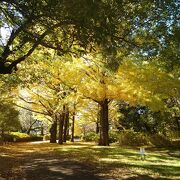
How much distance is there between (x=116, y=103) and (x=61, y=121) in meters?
7.21

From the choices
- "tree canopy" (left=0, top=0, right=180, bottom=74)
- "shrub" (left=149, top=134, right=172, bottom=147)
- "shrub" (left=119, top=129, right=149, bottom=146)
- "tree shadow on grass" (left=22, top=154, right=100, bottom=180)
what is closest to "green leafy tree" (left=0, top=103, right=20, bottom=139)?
"shrub" (left=119, top=129, right=149, bottom=146)

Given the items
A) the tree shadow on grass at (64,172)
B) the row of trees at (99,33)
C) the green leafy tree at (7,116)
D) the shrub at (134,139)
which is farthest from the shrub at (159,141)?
the green leafy tree at (7,116)

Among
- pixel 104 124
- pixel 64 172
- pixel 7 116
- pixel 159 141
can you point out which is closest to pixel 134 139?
pixel 159 141

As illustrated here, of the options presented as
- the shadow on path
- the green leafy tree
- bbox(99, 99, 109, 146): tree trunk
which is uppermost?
the green leafy tree

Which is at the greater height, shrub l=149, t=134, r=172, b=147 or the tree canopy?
the tree canopy

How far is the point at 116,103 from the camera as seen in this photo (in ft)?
136

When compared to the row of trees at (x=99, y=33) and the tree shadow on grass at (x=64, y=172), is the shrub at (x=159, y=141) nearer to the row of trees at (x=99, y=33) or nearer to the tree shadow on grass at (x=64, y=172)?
the row of trees at (x=99, y=33)

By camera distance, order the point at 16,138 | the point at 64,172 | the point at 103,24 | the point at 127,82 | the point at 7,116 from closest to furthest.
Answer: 1. the point at 103,24
2. the point at 64,172
3. the point at 127,82
4. the point at 7,116
5. the point at 16,138

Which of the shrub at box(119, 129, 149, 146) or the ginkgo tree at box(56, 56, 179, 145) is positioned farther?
the shrub at box(119, 129, 149, 146)

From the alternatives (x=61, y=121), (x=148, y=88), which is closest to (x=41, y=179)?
(x=148, y=88)

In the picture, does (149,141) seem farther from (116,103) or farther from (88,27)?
(88,27)

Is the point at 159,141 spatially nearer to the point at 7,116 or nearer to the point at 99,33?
the point at 7,116

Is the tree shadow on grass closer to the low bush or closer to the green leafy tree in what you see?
the green leafy tree

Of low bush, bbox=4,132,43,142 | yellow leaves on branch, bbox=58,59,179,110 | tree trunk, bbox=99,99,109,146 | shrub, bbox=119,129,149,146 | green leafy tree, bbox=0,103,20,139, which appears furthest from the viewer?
low bush, bbox=4,132,43,142
